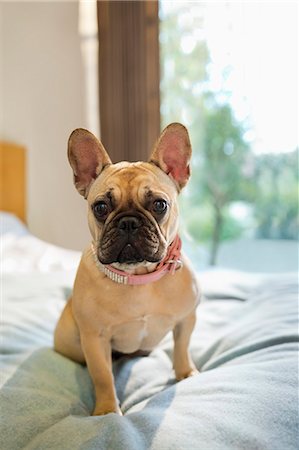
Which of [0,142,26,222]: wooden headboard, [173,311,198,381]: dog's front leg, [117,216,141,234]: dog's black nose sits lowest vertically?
[173,311,198,381]: dog's front leg

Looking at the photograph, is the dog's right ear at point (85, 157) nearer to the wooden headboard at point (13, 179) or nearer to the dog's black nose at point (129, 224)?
the dog's black nose at point (129, 224)

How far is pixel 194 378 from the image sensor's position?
2.67 feet

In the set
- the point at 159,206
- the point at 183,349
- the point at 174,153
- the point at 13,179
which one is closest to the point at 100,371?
the point at 183,349

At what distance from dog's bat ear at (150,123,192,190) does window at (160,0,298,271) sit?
145 cm

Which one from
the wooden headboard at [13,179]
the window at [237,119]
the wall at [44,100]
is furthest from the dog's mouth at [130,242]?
the window at [237,119]

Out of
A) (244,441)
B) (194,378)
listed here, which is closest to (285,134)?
(194,378)

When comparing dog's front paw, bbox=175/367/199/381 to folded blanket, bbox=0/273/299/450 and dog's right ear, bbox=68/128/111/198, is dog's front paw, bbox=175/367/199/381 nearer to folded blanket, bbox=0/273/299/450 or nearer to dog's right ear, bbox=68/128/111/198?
folded blanket, bbox=0/273/299/450

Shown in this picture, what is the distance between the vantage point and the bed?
24.2 inches

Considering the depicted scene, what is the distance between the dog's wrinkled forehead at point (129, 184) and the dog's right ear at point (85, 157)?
3 cm

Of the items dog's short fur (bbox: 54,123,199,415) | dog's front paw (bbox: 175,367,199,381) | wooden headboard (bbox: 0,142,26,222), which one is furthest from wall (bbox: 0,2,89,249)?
dog's front paw (bbox: 175,367,199,381)

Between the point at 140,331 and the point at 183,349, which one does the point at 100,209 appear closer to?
the point at 140,331

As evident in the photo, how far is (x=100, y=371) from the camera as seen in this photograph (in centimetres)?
83

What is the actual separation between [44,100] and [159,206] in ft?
3.08

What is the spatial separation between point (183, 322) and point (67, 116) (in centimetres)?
77
